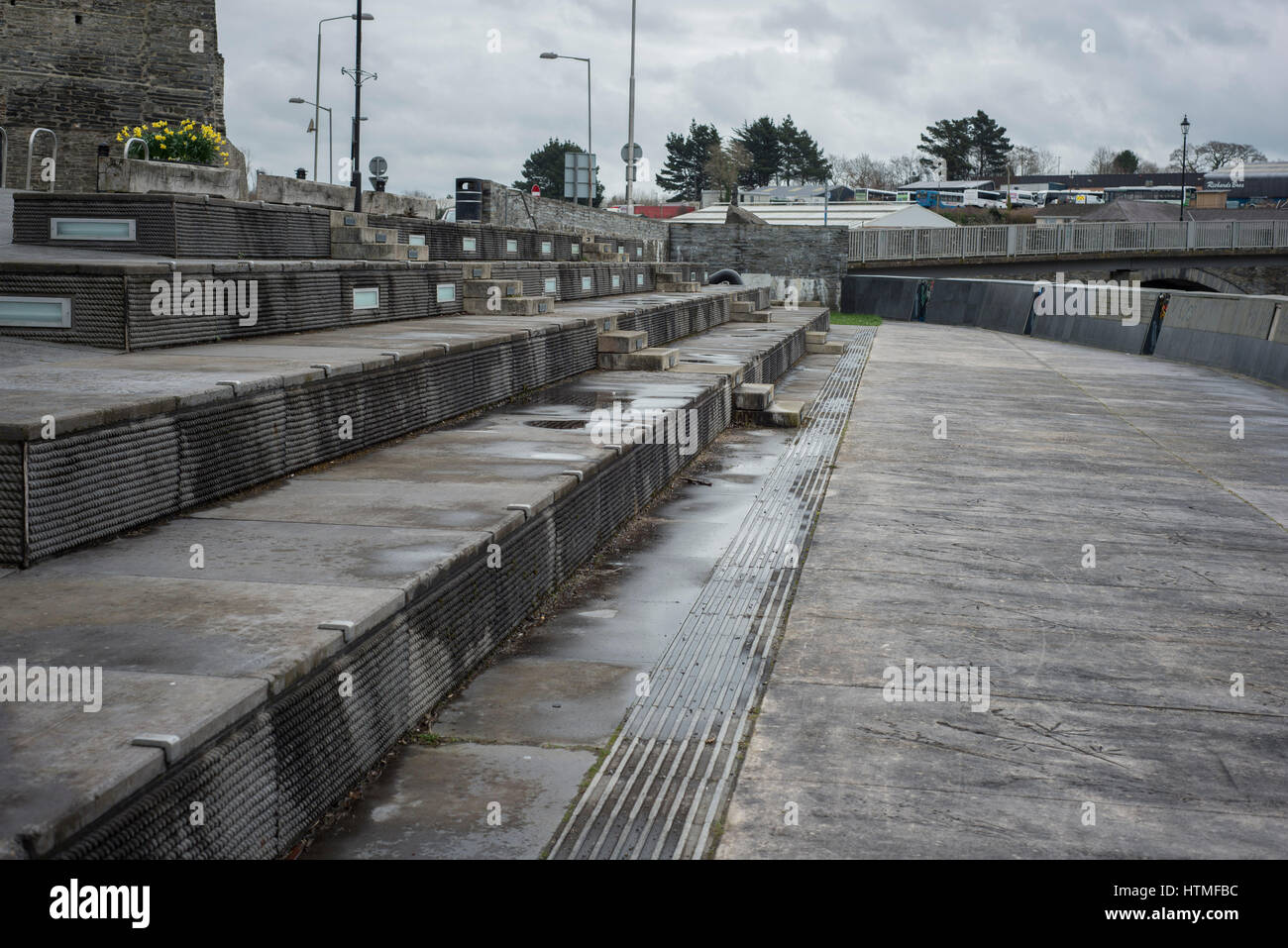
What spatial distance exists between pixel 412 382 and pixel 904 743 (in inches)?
199

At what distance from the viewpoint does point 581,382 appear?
40.2 ft

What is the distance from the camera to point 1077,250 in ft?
174

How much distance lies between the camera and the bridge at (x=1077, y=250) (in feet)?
166

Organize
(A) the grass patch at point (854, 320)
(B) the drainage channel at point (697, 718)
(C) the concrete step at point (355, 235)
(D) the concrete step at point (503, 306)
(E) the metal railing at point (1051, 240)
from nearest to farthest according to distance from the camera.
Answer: (B) the drainage channel at point (697, 718)
(D) the concrete step at point (503, 306)
(C) the concrete step at point (355, 235)
(A) the grass patch at point (854, 320)
(E) the metal railing at point (1051, 240)

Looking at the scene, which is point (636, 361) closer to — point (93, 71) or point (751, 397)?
point (751, 397)

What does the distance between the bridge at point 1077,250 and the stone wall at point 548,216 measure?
421 inches

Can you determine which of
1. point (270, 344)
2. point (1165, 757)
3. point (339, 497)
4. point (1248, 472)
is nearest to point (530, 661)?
point (339, 497)

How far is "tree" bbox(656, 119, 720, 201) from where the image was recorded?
150m

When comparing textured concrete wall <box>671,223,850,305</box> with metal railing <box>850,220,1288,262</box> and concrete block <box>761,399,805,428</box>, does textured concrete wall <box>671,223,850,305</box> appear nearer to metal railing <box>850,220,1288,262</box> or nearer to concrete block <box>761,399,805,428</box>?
metal railing <box>850,220,1288,262</box>

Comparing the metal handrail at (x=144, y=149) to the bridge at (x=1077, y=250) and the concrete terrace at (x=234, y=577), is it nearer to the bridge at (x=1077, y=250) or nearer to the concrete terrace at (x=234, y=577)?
→ the concrete terrace at (x=234, y=577)

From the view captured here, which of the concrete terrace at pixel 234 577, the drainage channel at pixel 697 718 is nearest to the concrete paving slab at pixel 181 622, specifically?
the concrete terrace at pixel 234 577

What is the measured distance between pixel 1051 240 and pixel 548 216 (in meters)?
27.8

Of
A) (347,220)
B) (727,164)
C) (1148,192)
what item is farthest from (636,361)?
(1148,192)
